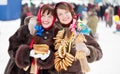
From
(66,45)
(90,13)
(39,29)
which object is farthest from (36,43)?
(90,13)

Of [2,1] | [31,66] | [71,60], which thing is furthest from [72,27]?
[2,1]

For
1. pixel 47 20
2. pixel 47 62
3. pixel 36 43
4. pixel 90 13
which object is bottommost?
pixel 90 13

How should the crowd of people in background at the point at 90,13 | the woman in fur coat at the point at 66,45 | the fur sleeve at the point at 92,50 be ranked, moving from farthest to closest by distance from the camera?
1. the crowd of people in background at the point at 90,13
2. the fur sleeve at the point at 92,50
3. the woman in fur coat at the point at 66,45

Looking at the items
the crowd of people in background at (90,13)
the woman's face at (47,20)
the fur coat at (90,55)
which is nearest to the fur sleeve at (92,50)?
the fur coat at (90,55)

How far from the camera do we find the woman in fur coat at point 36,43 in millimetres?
2701

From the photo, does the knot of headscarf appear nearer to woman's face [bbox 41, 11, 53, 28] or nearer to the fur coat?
woman's face [bbox 41, 11, 53, 28]

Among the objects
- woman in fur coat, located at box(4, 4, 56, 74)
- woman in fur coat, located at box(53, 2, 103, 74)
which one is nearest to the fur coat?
woman in fur coat, located at box(53, 2, 103, 74)

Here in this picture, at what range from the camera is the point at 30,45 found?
2.75m

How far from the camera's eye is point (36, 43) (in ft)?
8.96

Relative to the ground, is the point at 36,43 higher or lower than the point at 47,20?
lower

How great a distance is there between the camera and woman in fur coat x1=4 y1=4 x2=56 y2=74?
8.86 feet

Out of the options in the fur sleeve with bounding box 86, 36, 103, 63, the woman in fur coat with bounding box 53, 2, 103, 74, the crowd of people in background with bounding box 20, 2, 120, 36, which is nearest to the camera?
the woman in fur coat with bounding box 53, 2, 103, 74

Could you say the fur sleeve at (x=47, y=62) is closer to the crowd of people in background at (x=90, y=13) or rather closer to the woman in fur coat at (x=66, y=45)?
the woman in fur coat at (x=66, y=45)

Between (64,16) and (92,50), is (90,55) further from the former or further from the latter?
(64,16)
